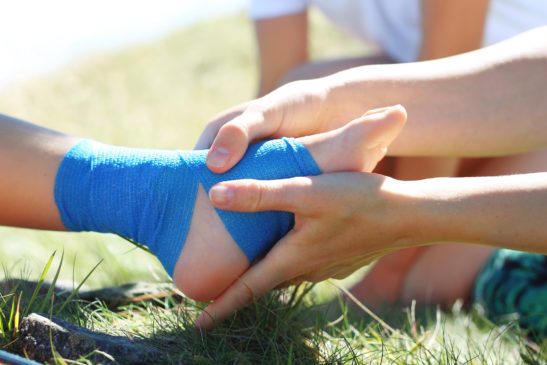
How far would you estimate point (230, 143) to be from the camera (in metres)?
1.08

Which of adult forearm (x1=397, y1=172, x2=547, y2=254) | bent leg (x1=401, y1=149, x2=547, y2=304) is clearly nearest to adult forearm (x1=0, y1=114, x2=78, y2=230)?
adult forearm (x1=397, y1=172, x2=547, y2=254)

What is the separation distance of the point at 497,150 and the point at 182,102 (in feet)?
11.5

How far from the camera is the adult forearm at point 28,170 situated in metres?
1.16

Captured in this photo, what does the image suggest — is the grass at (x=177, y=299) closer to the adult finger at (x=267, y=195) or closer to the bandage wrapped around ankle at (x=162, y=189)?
the bandage wrapped around ankle at (x=162, y=189)

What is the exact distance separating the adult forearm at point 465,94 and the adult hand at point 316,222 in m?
0.24

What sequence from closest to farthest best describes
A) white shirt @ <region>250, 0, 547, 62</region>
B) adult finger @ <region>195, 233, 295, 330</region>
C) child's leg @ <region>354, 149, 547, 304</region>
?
1. adult finger @ <region>195, 233, 295, 330</region>
2. child's leg @ <region>354, 149, 547, 304</region>
3. white shirt @ <region>250, 0, 547, 62</region>

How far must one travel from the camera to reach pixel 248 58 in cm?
539

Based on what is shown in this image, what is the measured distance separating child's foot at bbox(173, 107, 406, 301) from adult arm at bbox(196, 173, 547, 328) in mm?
51

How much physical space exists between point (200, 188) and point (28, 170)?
0.35 metres

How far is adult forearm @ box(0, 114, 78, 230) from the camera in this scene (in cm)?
116

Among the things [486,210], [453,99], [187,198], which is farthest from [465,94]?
[187,198]

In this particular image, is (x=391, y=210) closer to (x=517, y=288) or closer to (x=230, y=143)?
(x=230, y=143)

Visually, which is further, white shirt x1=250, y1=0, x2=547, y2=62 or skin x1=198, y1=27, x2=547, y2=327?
white shirt x1=250, y1=0, x2=547, y2=62

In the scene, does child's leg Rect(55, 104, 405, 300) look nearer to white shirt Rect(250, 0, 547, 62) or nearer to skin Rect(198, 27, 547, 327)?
skin Rect(198, 27, 547, 327)
